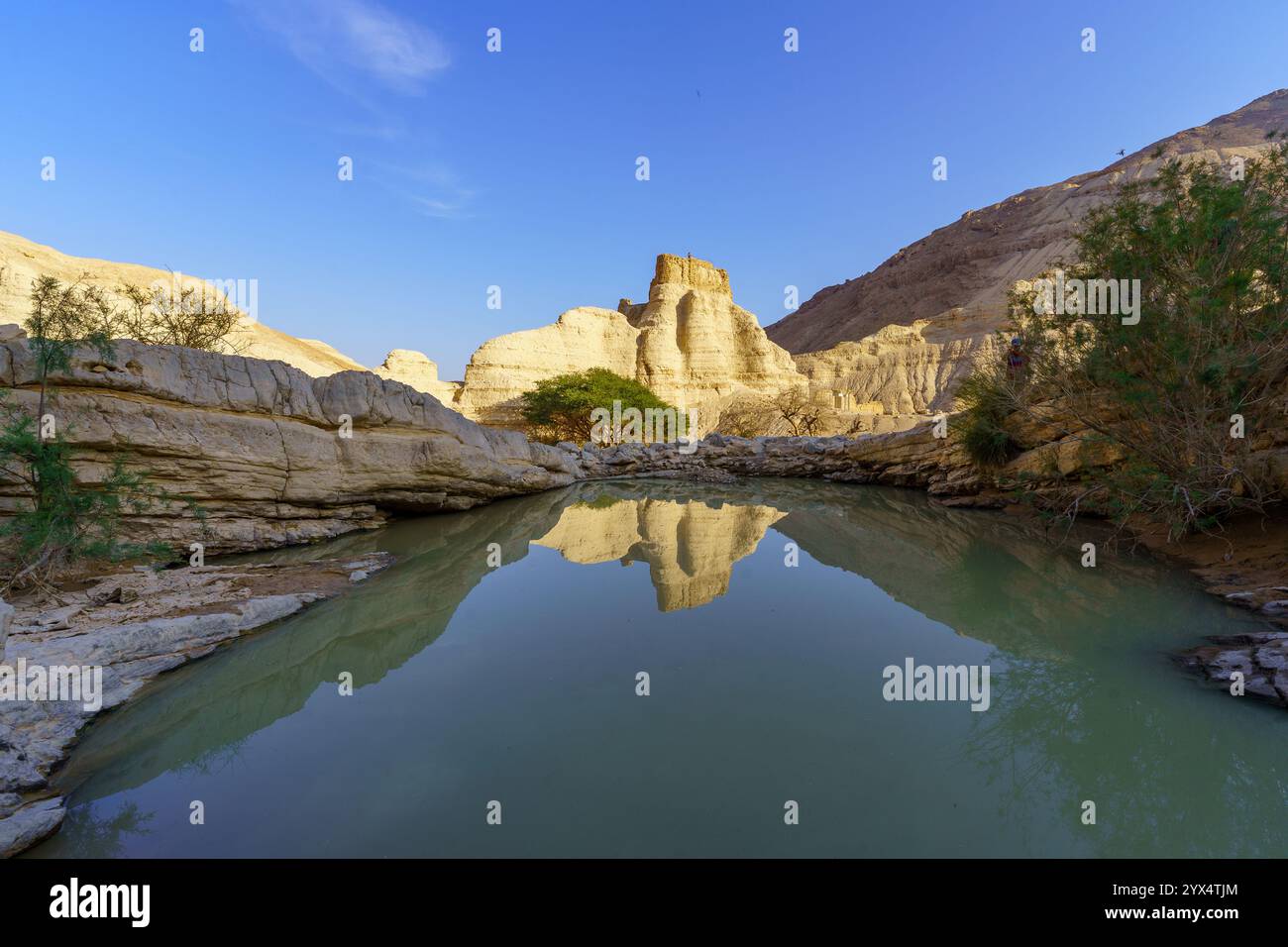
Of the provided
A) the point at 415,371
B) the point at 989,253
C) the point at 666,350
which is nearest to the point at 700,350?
the point at 666,350

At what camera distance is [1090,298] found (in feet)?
21.0

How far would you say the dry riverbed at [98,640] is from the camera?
2.51m

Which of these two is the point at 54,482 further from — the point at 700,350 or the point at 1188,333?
the point at 700,350

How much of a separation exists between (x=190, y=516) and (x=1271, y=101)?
10176 centimetres

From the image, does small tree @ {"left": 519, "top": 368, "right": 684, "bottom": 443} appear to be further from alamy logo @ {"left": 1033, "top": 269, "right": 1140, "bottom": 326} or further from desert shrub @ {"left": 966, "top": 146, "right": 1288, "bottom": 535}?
desert shrub @ {"left": 966, "top": 146, "right": 1288, "bottom": 535}

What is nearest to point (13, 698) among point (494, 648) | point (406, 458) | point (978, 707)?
point (494, 648)

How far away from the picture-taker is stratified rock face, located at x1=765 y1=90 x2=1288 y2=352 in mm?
50062

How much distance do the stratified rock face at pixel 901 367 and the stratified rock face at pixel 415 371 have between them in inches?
1031

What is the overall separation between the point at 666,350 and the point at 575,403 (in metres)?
14.4

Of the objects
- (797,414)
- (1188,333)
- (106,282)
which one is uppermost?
(106,282)

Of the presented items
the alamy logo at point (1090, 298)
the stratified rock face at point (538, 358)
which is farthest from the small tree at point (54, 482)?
the stratified rock face at point (538, 358)

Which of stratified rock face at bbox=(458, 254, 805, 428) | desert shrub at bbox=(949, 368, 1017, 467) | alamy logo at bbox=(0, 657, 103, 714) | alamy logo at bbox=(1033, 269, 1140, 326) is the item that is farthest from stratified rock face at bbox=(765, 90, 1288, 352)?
alamy logo at bbox=(0, 657, 103, 714)

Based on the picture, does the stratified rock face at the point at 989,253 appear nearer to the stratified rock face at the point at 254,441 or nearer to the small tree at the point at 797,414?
the small tree at the point at 797,414
